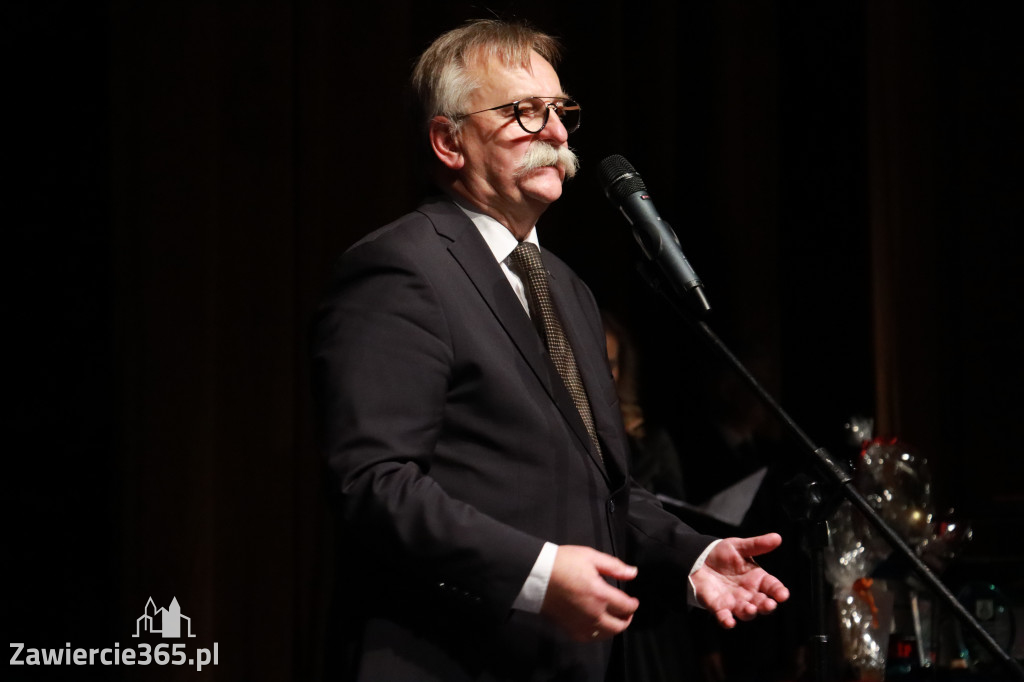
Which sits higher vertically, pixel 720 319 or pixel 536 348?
pixel 720 319

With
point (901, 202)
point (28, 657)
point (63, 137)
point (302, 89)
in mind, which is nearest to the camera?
point (28, 657)

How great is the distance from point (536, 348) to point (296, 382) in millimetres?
1739

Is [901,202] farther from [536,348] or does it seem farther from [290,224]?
[536,348]

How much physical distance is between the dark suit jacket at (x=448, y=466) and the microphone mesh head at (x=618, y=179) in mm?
193

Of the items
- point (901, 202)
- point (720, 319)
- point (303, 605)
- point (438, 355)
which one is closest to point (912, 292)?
point (901, 202)

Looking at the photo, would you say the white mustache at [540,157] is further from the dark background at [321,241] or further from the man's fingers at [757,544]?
the dark background at [321,241]

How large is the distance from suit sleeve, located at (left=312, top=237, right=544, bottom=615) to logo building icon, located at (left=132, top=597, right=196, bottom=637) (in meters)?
1.76

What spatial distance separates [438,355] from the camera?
1362 millimetres

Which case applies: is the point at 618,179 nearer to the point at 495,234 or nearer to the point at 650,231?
the point at 650,231

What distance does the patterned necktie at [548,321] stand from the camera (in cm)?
151

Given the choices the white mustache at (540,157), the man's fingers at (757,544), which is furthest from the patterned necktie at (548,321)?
the man's fingers at (757,544)

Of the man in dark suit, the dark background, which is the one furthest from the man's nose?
the dark background

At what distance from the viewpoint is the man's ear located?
1643mm
